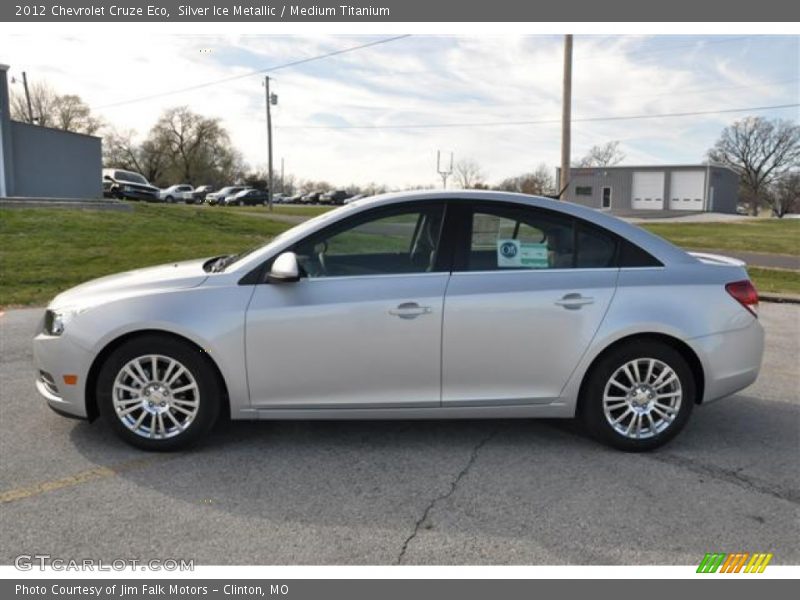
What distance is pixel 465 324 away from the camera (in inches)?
155

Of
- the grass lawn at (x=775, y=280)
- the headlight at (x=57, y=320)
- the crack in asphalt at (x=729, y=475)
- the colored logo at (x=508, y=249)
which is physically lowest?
the crack in asphalt at (x=729, y=475)

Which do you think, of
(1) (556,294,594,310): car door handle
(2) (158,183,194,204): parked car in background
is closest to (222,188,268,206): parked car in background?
(2) (158,183,194,204): parked car in background

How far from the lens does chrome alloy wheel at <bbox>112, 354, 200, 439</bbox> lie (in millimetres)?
3916

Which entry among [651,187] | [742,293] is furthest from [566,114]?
[651,187]

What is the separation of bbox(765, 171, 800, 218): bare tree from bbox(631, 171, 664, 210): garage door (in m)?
36.6

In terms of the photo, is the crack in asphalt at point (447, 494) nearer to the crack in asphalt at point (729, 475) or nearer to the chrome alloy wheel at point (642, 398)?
the chrome alloy wheel at point (642, 398)

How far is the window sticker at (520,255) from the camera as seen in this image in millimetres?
4109

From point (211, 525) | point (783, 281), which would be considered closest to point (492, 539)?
point (211, 525)

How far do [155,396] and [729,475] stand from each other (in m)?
3.46

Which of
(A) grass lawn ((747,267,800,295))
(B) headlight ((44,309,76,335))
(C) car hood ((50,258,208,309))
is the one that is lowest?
(A) grass lawn ((747,267,800,295))

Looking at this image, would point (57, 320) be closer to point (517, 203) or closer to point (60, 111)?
point (517, 203)

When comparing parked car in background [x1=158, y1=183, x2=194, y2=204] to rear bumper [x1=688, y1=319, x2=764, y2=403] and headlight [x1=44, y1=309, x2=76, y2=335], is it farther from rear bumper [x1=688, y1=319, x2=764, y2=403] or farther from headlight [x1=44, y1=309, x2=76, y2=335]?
rear bumper [x1=688, y1=319, x2=764, y2=403]

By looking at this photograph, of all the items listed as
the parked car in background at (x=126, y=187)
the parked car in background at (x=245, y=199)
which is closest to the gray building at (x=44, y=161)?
the parked car in background at (x=126, y=187)
